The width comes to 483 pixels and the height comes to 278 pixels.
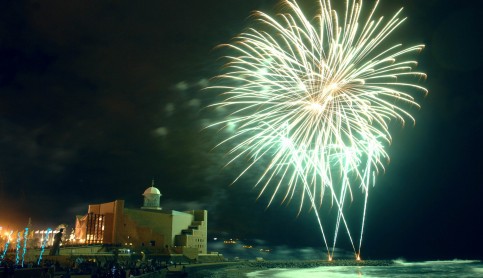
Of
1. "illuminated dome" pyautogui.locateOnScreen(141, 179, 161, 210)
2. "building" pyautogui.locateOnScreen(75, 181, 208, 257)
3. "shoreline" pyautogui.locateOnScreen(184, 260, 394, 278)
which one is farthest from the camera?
"illuminated dome" pyautogui.locateOnScreen(141, 179, 161, 210)

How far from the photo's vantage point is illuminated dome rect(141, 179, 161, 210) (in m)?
100

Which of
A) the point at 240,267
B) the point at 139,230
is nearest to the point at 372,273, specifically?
the point at 240,267

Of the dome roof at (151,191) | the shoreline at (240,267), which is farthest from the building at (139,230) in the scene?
the dome roof at (151,191)

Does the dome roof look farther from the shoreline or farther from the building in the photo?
the shoreline

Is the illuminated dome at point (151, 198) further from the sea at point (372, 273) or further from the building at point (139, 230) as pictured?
the sea at point (372, 273)

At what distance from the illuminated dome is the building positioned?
12.0 metres

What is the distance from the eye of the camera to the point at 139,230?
268ft

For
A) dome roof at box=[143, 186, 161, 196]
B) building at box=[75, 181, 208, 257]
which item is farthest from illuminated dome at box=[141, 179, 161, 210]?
building at box=[75, 181, 208, 257]

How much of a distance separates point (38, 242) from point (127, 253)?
101 feet

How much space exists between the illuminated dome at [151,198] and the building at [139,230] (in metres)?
12.0

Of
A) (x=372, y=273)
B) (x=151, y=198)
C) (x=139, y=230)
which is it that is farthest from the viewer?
(x=151, y=198)

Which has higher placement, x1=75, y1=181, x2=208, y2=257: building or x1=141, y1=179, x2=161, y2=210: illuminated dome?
x1=141, y1=179, x2=161, y2=210: illuminated dome

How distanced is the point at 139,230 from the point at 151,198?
19803mm

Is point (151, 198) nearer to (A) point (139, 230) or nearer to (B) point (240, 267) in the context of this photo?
(A) point (139, 230)
